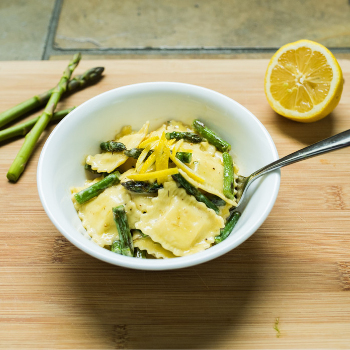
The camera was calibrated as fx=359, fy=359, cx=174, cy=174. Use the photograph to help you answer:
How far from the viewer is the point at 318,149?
2.04 m

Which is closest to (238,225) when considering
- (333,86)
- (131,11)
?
(333,86)

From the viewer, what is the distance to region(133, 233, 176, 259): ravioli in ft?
7.23

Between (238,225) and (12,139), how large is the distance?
2133 mm

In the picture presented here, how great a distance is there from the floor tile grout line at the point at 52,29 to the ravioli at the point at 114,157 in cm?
338

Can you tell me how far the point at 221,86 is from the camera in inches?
136

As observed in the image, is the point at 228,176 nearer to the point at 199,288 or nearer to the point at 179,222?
the point at 179,222

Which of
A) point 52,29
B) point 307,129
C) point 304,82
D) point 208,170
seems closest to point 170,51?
point 52,29

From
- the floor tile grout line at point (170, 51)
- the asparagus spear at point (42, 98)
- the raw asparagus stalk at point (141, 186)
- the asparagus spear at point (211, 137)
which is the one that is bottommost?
the floor tile grout line at point (170, 51)

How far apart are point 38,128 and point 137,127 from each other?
2.98 feet

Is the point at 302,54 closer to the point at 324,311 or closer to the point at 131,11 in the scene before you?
the point at 324,311

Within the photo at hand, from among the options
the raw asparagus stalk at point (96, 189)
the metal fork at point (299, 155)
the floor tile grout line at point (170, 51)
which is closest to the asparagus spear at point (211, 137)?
the metal fork at point (299, 155)

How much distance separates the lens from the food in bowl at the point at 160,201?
2.21 m

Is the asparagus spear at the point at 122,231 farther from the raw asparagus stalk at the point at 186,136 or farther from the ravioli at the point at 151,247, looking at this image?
the raw asparagus stalk at the point at 186,136

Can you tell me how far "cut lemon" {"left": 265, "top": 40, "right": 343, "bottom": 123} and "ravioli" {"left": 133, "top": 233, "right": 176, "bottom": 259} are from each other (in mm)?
1665
